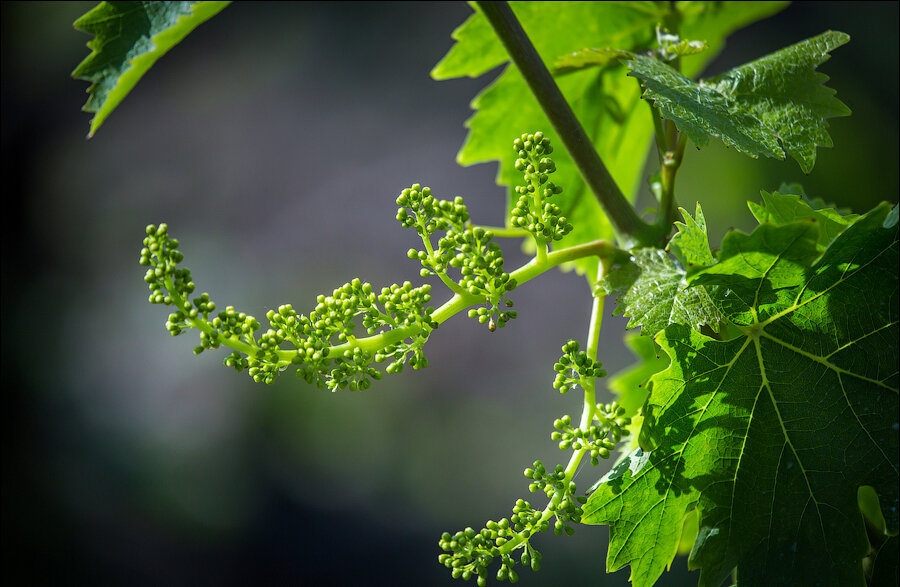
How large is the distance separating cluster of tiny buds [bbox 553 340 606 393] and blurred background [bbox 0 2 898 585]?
2.98 m

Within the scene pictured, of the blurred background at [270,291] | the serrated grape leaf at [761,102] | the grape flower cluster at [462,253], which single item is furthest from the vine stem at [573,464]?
the blurred background at [270,291]

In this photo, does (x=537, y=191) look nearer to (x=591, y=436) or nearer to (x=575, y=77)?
(x=591, y=436)

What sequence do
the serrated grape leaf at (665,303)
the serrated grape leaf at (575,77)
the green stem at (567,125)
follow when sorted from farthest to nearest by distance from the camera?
the serrated grape leaf at (575,77) → the green stem at (567,125) → the serrated grape leaf at (665,303)

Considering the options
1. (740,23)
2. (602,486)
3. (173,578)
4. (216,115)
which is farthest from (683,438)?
(216,115)

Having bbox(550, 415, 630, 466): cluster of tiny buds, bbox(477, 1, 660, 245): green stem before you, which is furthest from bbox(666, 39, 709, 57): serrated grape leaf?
bbox(550, 415, 630, 466): cluster of tiny buds

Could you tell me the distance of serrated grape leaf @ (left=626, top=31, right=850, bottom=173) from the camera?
0.59m

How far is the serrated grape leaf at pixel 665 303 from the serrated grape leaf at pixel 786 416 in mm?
15

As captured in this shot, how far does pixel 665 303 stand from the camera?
559mm

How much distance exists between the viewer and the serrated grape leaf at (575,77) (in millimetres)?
969

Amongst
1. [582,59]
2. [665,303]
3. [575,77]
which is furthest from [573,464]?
[575,77]

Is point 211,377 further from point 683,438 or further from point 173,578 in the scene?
point 683,438

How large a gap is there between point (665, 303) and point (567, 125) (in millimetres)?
210

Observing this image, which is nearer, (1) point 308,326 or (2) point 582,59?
(1) point 308,326

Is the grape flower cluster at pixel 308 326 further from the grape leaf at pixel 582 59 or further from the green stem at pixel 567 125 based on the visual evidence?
the grape leaf at pixel 582 59
